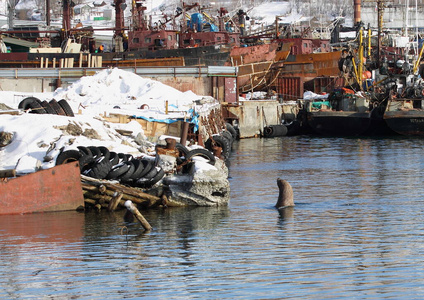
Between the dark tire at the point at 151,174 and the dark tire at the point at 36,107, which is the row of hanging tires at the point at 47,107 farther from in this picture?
the dark tire at the point at 151,174

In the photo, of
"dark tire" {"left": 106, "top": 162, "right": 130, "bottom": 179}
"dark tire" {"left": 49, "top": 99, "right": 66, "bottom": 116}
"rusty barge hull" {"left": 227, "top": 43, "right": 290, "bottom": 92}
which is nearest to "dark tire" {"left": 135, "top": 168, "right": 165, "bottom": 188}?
"dark tire" {"left": 106, "top": 162, "right": 130, "bottom": 179}

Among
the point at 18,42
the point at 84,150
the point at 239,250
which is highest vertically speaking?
the point at 18,42

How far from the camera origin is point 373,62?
200 feet

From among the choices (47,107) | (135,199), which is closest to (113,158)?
(135,199)

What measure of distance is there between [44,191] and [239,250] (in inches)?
276

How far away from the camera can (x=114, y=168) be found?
2059 centimetres

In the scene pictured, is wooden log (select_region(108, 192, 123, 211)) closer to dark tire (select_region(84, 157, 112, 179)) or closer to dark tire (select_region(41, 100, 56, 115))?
dark tire (select_region(84, 157, 112, 179))

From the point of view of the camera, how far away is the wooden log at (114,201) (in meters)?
19.5

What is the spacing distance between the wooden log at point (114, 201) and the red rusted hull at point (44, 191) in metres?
0.85

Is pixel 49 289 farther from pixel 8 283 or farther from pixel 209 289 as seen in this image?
pixel 209 289

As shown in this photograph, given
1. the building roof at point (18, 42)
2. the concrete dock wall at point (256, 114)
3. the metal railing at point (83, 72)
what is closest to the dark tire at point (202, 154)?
the metal railing at point (83, 72)

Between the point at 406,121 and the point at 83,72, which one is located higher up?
the point at 83,72

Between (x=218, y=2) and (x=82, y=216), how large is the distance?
12007cm

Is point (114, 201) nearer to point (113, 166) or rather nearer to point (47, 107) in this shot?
point (113, 166)
